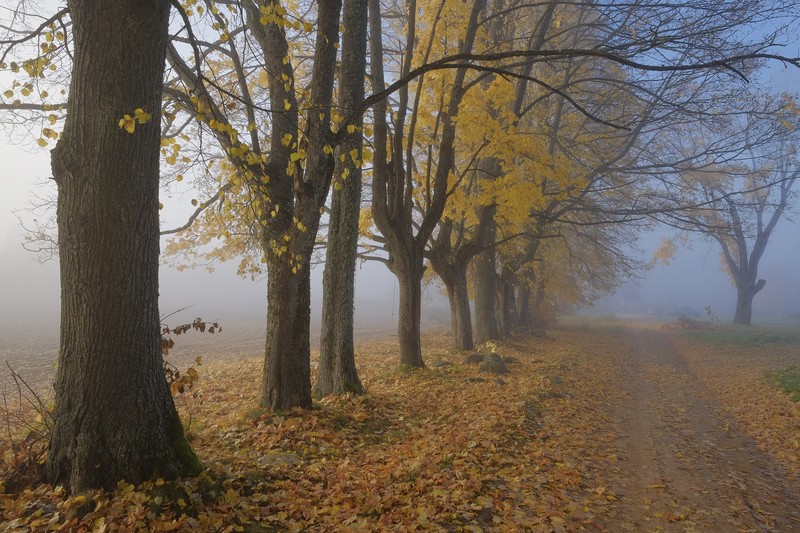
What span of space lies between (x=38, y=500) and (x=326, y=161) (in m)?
4.43

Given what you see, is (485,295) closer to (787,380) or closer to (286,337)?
(787,380)

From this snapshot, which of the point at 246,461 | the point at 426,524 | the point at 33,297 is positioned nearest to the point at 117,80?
the point at 246,461

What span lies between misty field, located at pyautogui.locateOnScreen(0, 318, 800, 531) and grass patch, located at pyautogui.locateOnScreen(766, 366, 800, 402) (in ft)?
0.64

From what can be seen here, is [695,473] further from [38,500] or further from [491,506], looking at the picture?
[38,500]

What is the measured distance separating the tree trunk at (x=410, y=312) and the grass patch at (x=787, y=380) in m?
7.96

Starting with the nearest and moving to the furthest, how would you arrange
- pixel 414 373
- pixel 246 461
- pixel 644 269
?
pixel 246 461 → pixel 414 373 → pixel 644 269

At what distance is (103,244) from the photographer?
3660mm

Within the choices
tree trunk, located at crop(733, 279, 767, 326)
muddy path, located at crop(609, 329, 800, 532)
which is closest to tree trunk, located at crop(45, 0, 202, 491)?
muddy path, located at crop(609, 329, 800, 532)

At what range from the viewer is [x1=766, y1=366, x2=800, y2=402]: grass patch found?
10227mm

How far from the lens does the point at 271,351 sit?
22.2ft

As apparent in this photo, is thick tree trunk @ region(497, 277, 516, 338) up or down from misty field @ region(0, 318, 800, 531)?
up

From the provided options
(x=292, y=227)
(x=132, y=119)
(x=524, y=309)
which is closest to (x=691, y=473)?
(x=292, y=227)

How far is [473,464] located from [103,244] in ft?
14.2

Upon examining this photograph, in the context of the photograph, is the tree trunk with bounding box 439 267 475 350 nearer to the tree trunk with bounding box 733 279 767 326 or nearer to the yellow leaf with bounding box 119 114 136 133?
the yellow leaf with bounding box 119 114 136 133
